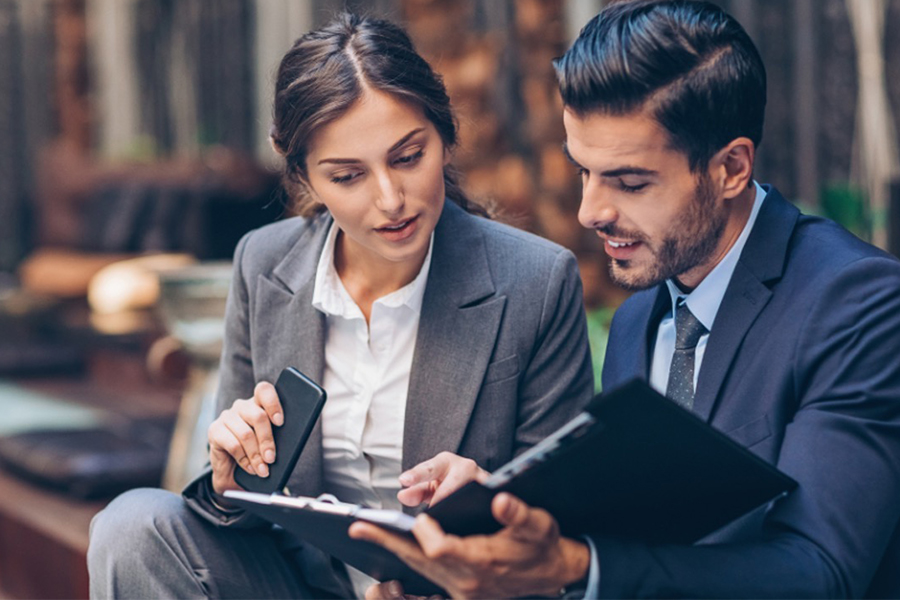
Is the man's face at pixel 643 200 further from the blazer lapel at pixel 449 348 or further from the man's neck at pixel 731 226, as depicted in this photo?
the blazer lapel at pixel 449 348

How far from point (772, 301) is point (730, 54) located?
1.04 ft

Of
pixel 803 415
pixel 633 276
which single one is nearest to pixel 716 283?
pixel 633 276

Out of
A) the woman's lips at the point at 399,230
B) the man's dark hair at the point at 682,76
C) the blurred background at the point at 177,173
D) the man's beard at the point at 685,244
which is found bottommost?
the blurred background at the point at 177,173

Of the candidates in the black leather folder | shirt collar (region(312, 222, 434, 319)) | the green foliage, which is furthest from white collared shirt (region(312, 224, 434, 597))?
the green foliage

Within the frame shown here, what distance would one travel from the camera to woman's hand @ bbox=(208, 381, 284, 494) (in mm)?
1655

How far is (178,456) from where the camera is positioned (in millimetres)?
3375

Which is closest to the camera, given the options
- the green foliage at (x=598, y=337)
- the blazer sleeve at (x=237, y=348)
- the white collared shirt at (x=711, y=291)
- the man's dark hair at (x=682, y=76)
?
the man's dark hair at (x=682, y=76)

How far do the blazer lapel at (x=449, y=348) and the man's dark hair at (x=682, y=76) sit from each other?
457 millimetres

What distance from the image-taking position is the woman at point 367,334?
5.84ft

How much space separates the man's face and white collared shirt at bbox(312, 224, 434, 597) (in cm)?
47

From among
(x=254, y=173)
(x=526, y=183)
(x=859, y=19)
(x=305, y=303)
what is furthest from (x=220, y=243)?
(x=305, y=303)

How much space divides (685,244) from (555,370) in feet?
1.33

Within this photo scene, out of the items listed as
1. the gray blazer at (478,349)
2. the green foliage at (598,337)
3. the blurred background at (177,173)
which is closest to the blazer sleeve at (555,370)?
the gray blazer at (478,349)

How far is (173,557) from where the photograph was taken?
1788 millimetres
